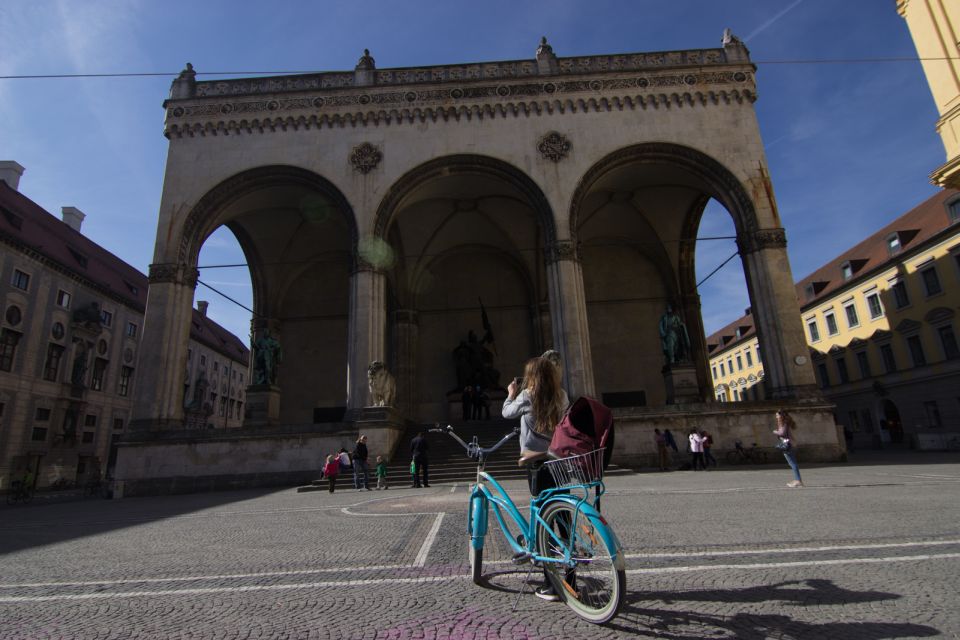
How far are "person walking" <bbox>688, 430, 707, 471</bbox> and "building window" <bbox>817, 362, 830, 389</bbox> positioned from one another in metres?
28.0

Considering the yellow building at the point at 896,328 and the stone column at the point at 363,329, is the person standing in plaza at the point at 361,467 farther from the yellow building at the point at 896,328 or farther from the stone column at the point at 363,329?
the yellow building at the point at 896,328

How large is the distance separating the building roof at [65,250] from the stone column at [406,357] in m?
21.2

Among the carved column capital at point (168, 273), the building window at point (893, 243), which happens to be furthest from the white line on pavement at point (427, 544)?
the building window at point (893, 243)

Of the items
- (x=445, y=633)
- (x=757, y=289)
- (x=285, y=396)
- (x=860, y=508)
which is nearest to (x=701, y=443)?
(x=757, y=289)

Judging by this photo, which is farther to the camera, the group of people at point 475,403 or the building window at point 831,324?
the building window at point 831,324

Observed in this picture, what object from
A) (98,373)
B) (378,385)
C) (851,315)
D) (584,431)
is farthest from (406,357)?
(851,315)

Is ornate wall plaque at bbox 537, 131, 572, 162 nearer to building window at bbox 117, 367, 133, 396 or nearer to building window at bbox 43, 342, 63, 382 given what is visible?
building window at bbox 43, 342, 63, 382

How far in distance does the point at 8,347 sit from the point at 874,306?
50272 mm

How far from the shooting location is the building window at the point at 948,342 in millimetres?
26297

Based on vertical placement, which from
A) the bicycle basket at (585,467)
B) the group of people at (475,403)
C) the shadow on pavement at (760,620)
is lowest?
the shadow on pavement at (760,620)

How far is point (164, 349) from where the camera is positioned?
17797mm

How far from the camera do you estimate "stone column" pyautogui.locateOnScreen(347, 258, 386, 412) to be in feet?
56.2

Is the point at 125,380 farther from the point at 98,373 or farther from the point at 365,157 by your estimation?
the point at 365,157

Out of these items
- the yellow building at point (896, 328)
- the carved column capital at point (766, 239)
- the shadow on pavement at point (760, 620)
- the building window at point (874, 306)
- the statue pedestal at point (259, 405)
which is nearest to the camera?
the shadow on pavement at point (760, 620)
